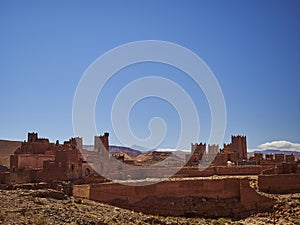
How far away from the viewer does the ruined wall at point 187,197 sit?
26.4 metres

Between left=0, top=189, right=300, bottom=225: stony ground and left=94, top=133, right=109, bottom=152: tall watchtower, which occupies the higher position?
left=94, top=133, right=109, bottom=152: tall watchtower

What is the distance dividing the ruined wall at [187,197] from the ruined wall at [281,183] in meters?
1.05

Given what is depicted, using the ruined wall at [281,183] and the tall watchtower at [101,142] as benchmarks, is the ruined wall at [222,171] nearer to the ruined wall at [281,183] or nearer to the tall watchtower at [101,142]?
Result: the ruined wall at [281,183]

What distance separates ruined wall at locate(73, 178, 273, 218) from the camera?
26.4 m

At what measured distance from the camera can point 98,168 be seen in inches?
1383

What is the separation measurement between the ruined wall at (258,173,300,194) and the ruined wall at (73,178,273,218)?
1046 mm

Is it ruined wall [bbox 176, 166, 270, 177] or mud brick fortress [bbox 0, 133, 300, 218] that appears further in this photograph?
ruined wall [bbox 176, 166, 270, 177]

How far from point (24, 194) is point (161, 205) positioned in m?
10.0

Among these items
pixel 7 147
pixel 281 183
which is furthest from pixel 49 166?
pixel 7 147

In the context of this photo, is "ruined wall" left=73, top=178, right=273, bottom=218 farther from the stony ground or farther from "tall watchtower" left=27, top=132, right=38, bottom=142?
"tall watchtower" left=27, top=132, right=38, bottom=142

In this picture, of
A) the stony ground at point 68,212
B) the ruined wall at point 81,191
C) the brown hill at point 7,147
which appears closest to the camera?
the stony ground at point 68,212

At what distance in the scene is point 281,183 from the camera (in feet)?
86.8

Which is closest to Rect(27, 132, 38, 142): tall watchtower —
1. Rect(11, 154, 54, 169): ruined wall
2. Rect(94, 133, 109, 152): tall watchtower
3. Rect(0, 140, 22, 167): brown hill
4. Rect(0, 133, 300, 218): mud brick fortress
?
Rect(94, 133, 109, 152): tall watchtower

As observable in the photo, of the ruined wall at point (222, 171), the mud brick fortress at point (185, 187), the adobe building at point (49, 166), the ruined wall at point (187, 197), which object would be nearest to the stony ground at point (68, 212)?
the mud brick fortress at point (185, 187)
